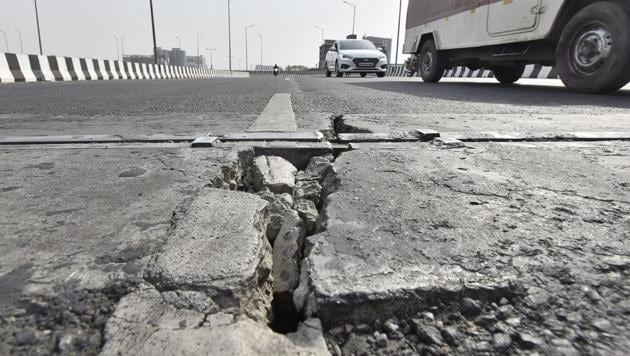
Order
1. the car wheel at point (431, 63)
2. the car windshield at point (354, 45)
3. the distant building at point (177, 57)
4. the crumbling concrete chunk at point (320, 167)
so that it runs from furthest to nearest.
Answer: the distant building at point (177, 57)
the car windshield at point (354, 45)
the car wheel at point (431, 63)
the crumbling concrete chunk at point (320, 167)

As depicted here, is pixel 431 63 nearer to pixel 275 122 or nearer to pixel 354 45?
pixel 275 122

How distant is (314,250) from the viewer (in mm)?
1033

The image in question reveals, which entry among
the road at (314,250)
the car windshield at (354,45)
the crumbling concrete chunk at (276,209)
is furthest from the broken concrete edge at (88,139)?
the car windshield at (354,45)

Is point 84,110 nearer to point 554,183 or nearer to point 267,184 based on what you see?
A: point 267,184

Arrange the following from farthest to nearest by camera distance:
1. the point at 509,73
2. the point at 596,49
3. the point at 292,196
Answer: the point at 509,73, the point at 596,49, the point at 292,196

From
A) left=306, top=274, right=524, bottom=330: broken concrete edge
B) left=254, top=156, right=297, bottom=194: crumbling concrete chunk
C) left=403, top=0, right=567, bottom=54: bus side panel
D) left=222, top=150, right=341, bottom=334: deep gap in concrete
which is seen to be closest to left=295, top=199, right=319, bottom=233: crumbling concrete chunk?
left=222, top=150, right=341, bottom=334: deep gap in concrete

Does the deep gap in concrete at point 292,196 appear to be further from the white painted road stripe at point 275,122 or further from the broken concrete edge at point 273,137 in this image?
the white painted road stripe at point 275,122

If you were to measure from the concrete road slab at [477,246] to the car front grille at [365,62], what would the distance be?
14.8 meters

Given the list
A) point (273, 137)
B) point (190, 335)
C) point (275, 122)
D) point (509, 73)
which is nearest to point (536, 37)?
point (509, 73)

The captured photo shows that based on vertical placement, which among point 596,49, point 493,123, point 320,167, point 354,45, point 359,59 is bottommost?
point 320,167

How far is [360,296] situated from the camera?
0.83 metres

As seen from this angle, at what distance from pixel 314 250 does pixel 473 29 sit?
7.58 m

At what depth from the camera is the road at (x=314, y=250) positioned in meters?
0.76

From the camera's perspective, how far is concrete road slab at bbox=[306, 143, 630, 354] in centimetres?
82
